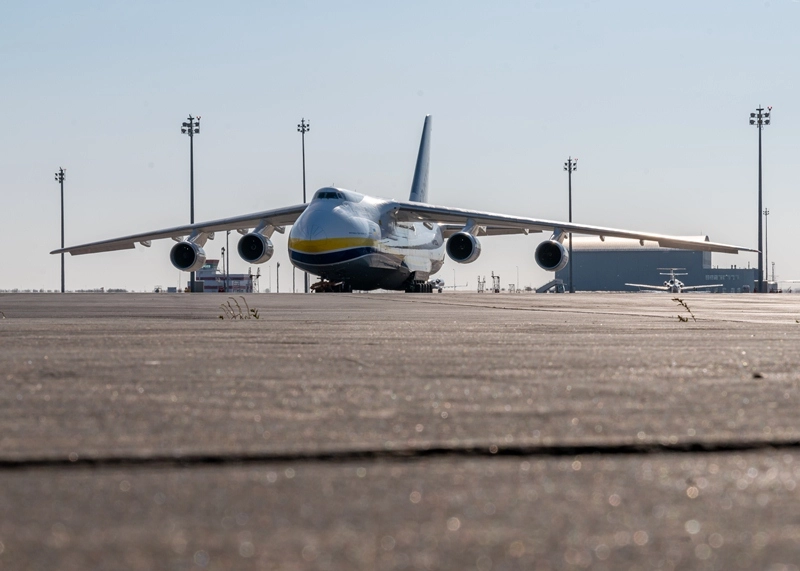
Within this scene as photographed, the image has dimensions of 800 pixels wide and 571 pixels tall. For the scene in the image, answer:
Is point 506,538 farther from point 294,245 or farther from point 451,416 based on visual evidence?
point 294,245

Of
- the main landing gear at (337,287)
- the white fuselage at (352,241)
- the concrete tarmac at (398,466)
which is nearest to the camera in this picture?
the concrete tarmac at (398,466)

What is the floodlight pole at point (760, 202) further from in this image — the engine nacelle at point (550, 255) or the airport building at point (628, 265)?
the airport building at point (628, 265)

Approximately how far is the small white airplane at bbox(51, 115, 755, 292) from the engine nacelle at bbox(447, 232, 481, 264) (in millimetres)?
30

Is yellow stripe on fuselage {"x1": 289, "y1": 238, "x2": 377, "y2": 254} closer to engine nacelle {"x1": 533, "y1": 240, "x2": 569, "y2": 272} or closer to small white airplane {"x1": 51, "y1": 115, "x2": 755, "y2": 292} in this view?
small white airplane {"x1": 51, "y1": 115, "x2": 755, "y2": 292}

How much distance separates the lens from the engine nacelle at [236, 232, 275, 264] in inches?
1319

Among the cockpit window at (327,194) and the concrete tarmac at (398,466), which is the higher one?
the cockpit window at (327,194)

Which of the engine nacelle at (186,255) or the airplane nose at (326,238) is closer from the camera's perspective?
the airplane nose at (326,238)

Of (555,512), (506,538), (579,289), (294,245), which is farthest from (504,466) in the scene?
(579,289)

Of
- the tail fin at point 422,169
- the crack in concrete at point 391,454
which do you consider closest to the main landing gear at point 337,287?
the tail fin at point 422,169

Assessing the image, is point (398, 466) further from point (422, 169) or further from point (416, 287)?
point (422, 169)

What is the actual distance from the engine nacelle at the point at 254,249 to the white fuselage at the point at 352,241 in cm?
112

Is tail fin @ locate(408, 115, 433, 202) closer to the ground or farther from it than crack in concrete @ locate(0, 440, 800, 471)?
farther from it

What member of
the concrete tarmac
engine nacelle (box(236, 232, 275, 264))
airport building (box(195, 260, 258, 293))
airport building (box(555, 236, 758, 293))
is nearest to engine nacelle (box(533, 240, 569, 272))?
engine nacelle (box(236, 232, 275, 264))

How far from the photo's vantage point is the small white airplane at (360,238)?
106 feet
